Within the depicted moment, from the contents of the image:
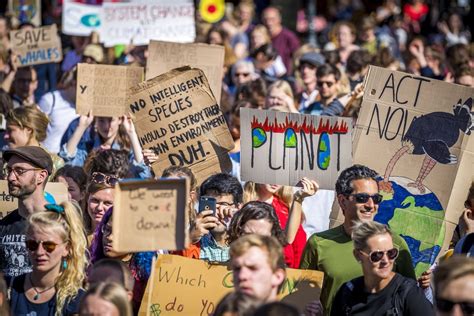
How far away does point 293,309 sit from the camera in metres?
4.68

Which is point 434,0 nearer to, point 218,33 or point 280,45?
point 280,45

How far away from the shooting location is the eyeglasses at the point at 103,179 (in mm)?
7801

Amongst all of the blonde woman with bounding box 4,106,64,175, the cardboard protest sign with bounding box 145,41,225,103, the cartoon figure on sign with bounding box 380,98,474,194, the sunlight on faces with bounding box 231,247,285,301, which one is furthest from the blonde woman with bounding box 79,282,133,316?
the cardboard protest sign with bounding box 145,41,225,103

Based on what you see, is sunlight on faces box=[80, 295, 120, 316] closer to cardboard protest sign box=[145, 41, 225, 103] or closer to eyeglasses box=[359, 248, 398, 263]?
eyeglasses box=[359, 248, 398, 263]

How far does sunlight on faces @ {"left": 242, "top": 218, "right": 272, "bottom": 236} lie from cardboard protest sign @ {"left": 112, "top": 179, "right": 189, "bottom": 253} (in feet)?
3.02

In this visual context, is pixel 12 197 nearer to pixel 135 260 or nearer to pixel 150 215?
pixel 135 260

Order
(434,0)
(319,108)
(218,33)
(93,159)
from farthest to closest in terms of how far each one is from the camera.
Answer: (434,0)
(218,33)
(319,108)
(93,159)

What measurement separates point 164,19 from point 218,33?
283 centimetres

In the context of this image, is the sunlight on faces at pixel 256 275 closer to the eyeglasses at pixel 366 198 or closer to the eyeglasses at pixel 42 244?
the eyeglasses at pixel 42 244

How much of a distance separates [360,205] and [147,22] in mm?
6600

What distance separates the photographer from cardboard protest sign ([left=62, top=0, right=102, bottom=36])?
14.2 metres

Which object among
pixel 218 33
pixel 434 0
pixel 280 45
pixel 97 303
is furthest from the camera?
pixel 434 0

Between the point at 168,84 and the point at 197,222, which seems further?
the point at 168,84

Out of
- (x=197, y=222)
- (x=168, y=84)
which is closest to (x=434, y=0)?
(x=168, y=84)
